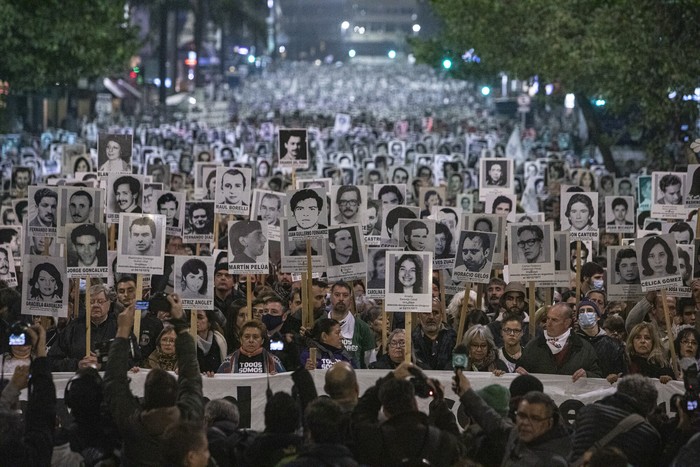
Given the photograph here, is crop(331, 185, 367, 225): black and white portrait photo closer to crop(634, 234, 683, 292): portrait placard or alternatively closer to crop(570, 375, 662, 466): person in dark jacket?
crop(634, 234, 683, 292): portrait placard

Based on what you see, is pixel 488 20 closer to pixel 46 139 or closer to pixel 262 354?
pixel 46 139

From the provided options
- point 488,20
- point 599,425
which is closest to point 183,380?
point 599,425

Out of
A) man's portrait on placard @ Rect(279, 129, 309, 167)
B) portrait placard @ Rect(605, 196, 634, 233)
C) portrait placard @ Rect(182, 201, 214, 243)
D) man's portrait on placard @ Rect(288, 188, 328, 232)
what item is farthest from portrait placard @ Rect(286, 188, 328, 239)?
man's portrait on placard @ Rect(279, 129, 309, 167)

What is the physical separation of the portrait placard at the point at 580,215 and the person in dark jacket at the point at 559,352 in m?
5.82

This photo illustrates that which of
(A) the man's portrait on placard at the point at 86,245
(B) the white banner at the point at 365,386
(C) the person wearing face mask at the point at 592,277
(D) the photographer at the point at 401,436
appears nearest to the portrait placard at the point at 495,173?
(C) the person wearing face mask at the point at 592,277

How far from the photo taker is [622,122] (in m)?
50.1

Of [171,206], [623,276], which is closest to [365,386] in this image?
[623,276]

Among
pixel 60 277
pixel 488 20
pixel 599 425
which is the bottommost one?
pixel 599 425

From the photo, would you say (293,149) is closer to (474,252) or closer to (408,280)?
(474,252)

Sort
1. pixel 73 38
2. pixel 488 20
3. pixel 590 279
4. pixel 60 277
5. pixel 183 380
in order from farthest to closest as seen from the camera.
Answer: pixel 488 20 < pixel 73 38 < pixel 590 279 < pixel 60 277 < pixel 183 380

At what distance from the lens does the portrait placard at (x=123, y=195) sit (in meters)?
17.1

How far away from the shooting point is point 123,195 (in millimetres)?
17156

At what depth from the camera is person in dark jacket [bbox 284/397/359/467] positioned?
7.44 metres

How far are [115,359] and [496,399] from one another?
2131 millimetres
